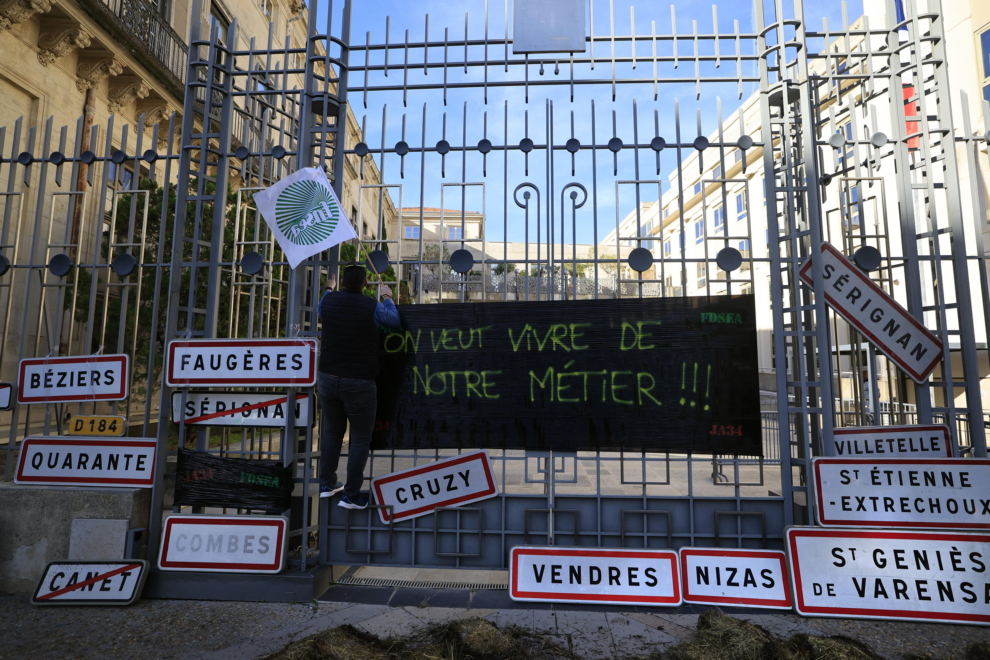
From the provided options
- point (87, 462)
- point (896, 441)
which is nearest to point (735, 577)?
point (896, 441)

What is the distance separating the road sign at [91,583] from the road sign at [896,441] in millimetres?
5355

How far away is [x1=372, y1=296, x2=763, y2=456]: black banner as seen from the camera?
418 centimetres

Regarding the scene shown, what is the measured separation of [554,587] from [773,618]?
4.86 ft

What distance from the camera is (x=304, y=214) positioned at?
172 inches

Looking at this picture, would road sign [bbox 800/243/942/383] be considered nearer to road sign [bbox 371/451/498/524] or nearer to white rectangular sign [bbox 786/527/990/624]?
white rectangular sign [bbox 786/527/990/624]

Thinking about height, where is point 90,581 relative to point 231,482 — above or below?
below

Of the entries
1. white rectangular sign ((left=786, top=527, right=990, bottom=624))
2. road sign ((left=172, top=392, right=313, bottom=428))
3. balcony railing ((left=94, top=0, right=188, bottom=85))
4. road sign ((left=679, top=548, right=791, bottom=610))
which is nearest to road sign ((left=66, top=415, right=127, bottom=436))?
road sign ((left=172, top=392, right=313, bottom=428))

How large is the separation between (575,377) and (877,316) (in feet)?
8.30

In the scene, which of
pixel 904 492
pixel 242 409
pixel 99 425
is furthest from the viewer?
pixel 99 425

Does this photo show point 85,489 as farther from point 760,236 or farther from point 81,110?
point 760,236

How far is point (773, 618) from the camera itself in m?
3.73

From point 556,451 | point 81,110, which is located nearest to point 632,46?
point 556,451

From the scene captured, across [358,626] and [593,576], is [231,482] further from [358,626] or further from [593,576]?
[593,576]

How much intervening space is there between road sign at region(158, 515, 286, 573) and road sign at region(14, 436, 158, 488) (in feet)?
1.68
